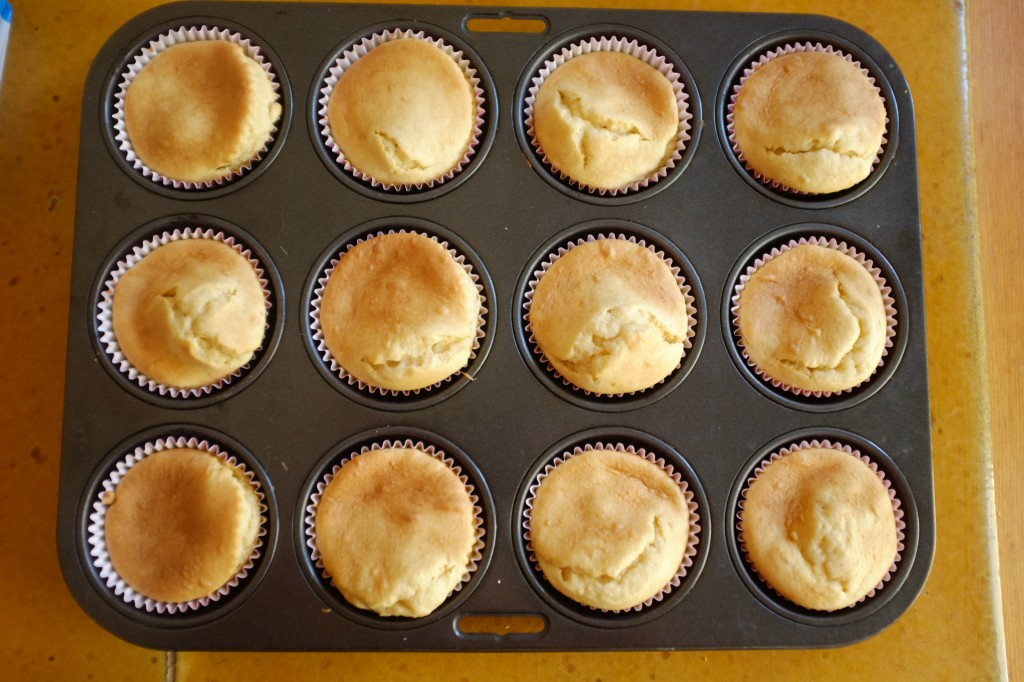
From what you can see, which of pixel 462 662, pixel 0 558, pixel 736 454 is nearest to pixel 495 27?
pixel 736 454

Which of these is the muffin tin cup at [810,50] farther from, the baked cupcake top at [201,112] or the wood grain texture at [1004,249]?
the baked cupcake top at [201,112]

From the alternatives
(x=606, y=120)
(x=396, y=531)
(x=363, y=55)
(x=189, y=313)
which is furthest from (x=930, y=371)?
(x=189, y=313)

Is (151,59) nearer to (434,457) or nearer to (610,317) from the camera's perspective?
(434,457)

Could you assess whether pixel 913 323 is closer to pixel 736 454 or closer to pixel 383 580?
pixel 736 454

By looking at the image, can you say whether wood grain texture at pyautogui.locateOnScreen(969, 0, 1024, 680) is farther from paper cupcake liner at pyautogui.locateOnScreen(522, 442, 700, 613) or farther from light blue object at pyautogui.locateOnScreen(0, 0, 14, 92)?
light blue object at pyautogui.locateOnScreen(0, 0, 14, 92)

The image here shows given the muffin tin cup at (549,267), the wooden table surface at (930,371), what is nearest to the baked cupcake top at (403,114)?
the muffin tin cup at (549,267)

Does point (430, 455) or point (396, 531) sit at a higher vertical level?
point (430, 455)

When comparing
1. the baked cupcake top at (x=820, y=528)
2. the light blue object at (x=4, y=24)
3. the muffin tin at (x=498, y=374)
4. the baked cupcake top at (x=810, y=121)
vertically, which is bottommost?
the baked cupcake top at (x=820, y=528)
